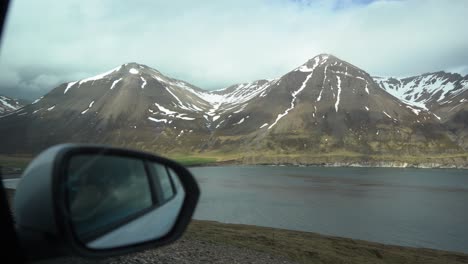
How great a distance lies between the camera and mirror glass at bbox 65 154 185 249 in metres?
2.39

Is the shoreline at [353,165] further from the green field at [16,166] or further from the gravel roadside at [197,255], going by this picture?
Answer: the green field at [16,166]

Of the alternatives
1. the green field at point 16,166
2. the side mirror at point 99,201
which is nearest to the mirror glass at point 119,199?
the side mirror at point 99,201

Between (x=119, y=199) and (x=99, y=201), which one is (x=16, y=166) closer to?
(x=119, y=199)

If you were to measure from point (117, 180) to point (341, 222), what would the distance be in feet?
135

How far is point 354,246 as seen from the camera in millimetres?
27328

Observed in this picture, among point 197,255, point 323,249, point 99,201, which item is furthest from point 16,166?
point 323,249

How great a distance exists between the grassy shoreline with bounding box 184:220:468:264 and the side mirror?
17.9 meters

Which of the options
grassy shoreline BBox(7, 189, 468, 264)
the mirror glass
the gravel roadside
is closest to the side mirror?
the mirror glass

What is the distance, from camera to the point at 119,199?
2.90 meters

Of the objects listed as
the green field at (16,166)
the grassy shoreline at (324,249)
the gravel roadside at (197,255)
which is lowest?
the grassy shoreline at (324,249)

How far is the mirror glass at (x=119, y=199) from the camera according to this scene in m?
2.39

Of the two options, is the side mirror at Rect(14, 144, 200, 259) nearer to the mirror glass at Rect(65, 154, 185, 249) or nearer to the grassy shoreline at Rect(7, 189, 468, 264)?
the mirror glass at Rect(65, 154, 185, 249)

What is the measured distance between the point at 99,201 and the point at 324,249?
2397 cm

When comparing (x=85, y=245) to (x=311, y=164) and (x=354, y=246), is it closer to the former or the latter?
(x=354, y=246)
